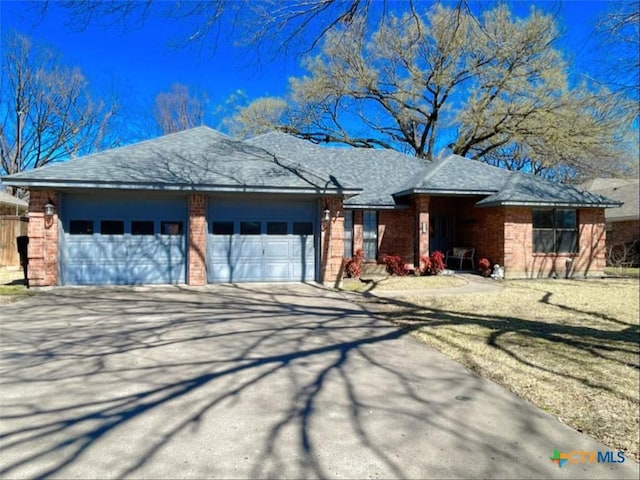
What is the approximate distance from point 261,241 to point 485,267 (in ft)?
27.0

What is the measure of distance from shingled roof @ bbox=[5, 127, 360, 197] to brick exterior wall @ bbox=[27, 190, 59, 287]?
0.63m

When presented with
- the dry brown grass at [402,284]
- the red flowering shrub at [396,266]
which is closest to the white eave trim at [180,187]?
the dry brown grass at [402,284]

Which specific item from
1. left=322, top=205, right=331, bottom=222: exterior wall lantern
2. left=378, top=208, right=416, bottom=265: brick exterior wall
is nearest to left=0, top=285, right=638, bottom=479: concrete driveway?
left=322, top=205, right=331, bottom=222: exterior wall lantern

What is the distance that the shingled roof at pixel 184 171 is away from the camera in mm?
11133

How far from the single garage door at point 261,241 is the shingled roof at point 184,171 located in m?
0.84

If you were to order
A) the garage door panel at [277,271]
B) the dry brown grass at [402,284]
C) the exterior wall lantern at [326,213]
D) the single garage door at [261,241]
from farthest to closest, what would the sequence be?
the garage door panel at [277,271]
the exterior wall lantern at [326,213]
the single garage door at [261,241]
the dry brown grass at [402,284]

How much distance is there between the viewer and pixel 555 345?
648 cm

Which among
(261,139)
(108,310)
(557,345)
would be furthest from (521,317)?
(261,139)

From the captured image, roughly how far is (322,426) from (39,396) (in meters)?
2.74

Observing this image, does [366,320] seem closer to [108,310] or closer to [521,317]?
[521,317]

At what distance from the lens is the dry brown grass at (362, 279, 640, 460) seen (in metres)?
4.23

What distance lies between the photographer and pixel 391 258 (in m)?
15.7

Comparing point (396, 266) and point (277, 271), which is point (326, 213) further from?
point (396, 266)

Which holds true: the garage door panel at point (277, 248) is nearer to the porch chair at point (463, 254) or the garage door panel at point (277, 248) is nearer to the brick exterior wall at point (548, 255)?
the porch chair at point (463, 254)
